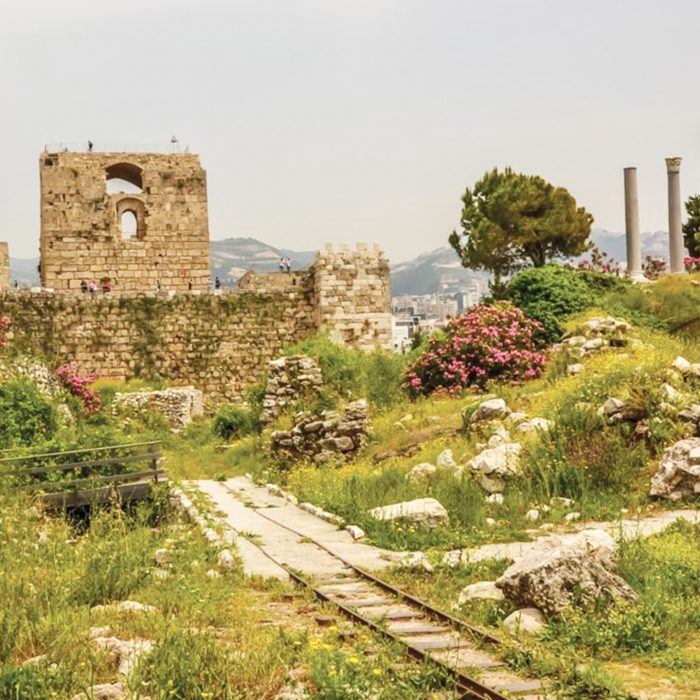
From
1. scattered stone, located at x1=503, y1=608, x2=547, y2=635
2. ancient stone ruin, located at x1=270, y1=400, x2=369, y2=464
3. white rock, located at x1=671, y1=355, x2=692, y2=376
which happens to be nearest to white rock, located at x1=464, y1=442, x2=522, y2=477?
white rock, located at x1=671, y1=355, x2=692, y2=376

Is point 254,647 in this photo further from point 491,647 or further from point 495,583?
point 495,583

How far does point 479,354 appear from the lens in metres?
22.2

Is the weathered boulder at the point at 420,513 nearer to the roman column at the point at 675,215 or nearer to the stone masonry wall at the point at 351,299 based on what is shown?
the stone masonry wall at the point at 351,299

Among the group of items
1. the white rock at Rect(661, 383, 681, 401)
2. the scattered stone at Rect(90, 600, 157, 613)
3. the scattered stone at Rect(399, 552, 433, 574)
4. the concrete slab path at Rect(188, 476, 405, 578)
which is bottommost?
the concrete slab path at Rect(188, 476, 405, 578)

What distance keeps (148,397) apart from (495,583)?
20.8 metres

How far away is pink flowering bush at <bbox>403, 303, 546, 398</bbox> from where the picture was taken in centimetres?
2184

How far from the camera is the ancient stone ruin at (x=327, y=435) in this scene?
20359mm

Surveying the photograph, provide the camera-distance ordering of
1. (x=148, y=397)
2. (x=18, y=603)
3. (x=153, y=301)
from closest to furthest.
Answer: (x=18, y=603) → (x=148, y=397) → (x=153, y=301)

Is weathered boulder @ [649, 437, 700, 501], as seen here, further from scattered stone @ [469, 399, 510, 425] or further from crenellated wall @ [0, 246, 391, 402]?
crenellated wall @ [0, 246, 391, 402]

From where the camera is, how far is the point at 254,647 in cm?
780

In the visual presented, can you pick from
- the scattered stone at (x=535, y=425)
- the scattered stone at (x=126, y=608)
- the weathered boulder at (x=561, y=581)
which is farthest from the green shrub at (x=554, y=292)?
the scattered stone at (x=126, y=608)

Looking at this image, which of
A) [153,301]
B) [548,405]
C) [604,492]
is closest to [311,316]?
[153,301]

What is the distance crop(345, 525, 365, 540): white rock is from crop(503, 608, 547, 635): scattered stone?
14.8ft

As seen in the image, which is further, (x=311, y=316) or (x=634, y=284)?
(x=311, y=316)
